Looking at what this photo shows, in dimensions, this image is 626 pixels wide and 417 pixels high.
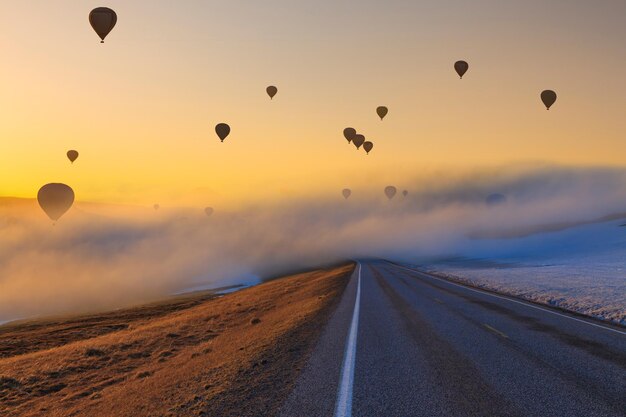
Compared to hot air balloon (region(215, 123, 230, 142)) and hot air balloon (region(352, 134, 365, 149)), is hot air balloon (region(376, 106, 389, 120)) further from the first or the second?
hot air balloon (region(215, 123, 230, 142))

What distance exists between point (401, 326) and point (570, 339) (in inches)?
205

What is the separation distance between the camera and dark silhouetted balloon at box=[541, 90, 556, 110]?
50188mm

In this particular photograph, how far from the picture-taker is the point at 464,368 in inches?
424

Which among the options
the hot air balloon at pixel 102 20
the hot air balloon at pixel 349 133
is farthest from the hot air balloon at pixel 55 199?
the hot air balloon at pixel 349 133

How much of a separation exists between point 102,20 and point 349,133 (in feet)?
105

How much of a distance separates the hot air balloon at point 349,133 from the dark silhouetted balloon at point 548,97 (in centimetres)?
2180

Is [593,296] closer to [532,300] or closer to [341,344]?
[532,300]

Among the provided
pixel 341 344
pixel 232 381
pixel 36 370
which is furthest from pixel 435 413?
pixel 36 370

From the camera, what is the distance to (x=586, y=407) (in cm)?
802

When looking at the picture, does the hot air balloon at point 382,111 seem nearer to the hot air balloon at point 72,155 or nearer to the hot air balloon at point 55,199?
the hot air balloon at point 72,155

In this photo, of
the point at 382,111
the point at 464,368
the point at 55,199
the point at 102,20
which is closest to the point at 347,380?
the point at 464,368

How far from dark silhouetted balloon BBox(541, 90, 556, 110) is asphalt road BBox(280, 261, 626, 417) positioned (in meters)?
37.3

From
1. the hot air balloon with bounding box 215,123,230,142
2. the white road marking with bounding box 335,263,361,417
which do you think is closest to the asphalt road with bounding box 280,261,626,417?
the white road marking with bounding box 335,263,361,417

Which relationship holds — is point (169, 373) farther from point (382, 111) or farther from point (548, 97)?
point (548, 97)
